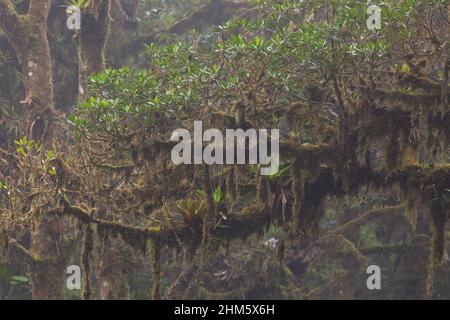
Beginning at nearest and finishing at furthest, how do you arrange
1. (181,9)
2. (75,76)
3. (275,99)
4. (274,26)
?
(275,99)
(274,26)
(75,76)
(181,9)

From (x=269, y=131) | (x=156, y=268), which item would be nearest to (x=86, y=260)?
→ (x=156, y=268)

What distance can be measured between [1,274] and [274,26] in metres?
5.61

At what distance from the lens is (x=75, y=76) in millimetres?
10945

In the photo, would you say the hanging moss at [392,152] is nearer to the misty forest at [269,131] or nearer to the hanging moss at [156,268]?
the misty forest at [269,131]

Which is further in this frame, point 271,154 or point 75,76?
point 75,76

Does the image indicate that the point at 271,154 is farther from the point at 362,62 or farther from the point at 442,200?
the point at 442,200

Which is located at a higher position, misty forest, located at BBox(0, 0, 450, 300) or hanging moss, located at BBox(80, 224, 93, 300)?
misty forest, located at BBox(0, 0, 450, 300)

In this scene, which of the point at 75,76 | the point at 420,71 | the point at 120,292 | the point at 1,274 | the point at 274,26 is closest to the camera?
the point at 420,71

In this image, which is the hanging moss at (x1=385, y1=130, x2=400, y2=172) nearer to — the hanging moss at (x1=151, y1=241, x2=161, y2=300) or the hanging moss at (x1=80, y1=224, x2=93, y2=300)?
the hanging moss at (x1=151, y1=241, x2=161, y2=300)

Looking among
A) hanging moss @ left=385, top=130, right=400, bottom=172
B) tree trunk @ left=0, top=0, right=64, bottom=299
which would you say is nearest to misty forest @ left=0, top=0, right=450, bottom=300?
hanging moss @ left=385, top=130, right=400, bottom=172

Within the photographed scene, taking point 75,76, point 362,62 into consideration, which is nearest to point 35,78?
point 75,76

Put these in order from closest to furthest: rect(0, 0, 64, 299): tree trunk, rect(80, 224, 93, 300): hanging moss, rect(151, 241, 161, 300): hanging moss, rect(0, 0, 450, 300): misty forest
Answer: rect(0, 0, 450, 300): misty forest → rect(80, 224, 93, 300): hanging moss → rect(151, 241, 161, 300): hanging moss → rect(0, 0, 64, 299): tree trunk

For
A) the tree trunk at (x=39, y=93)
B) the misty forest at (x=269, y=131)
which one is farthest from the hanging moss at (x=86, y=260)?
the tree trunk at (x=39, y=93)

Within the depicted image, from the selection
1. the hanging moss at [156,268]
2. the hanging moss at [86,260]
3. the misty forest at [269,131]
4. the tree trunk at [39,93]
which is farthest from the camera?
the tree trunk at [39,93]
